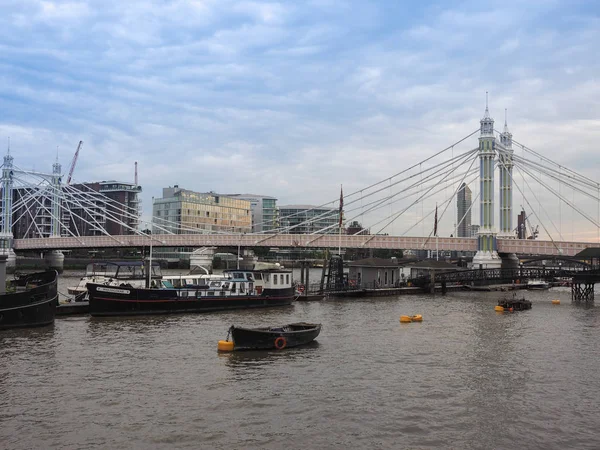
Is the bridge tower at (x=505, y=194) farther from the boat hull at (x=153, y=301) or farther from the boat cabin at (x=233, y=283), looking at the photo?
the boat hull at (x=153, y=301)

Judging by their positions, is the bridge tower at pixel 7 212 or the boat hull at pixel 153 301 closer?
the boat hull at pixel 153 301

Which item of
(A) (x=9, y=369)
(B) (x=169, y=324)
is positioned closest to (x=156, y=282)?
(B) (x=169, y=324)

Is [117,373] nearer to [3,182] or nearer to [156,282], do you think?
[156,282]

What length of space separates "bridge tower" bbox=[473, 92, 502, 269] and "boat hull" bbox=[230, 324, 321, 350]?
6386 cm

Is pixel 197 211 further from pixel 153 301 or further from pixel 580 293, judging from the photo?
pixel 153 301

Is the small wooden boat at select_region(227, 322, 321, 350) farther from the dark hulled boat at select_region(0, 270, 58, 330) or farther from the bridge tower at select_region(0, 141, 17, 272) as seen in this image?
the bridge tower at select_region(0, 141, 17, 272)

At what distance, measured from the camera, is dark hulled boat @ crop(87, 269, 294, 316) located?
44.3 metres

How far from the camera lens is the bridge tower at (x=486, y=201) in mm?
92812

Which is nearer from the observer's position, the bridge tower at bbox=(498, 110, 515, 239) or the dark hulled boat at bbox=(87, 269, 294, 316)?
the dark hulled boat at bbox=(87, 269, 294, 316)

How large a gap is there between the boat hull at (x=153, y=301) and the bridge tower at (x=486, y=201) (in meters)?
52.1

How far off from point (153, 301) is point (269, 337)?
658 inches

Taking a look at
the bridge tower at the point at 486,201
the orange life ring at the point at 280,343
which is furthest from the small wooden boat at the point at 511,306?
the bridge tower at the point at 486,201

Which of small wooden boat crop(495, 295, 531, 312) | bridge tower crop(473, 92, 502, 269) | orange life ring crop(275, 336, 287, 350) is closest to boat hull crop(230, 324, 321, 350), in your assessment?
orange life ring crop(275, 336, 287, 350)

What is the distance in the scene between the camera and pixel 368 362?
99.5ft
